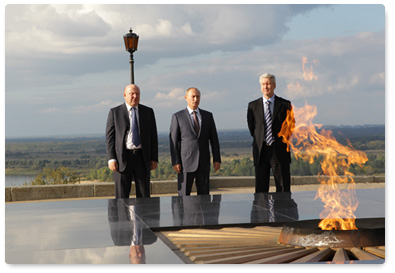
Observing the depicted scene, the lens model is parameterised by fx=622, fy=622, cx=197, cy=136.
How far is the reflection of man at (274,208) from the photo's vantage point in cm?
546

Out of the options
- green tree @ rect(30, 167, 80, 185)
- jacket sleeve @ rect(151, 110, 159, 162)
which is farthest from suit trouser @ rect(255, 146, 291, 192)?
green tree @ rect(30, 167, 80, 185)

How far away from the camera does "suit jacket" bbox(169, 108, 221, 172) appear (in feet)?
25.3

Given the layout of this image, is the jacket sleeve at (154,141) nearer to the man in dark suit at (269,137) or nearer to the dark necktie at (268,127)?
the man in dark suit at (269,137)

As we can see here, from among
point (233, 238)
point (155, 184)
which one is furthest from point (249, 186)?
point (233, 238)

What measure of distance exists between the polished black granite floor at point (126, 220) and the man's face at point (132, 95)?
3.96ft

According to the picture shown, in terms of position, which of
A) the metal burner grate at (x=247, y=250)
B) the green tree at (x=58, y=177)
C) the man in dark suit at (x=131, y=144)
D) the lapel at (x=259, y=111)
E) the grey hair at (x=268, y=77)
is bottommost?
the green tree at (x=58, y=177)

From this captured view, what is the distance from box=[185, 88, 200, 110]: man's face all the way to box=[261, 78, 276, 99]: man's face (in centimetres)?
81

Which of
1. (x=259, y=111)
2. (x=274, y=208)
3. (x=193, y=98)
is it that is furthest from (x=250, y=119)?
(x=274, y=208)

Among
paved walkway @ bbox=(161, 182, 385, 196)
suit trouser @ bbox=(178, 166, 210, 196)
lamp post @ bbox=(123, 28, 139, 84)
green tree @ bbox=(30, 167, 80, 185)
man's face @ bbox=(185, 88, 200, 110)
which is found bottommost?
paved walkway @ bbox=(161, 182, 385, 196)

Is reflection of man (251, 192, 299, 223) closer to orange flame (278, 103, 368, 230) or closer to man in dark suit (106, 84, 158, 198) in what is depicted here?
orange flame (278, 103, 368, 230)

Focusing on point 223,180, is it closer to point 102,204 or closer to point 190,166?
point 190,166

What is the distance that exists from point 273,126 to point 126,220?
2773mm

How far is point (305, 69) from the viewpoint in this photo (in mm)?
5613

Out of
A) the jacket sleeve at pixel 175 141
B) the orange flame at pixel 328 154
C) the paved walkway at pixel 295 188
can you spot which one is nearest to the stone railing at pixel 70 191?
the paved walkway at pixel 295 188
